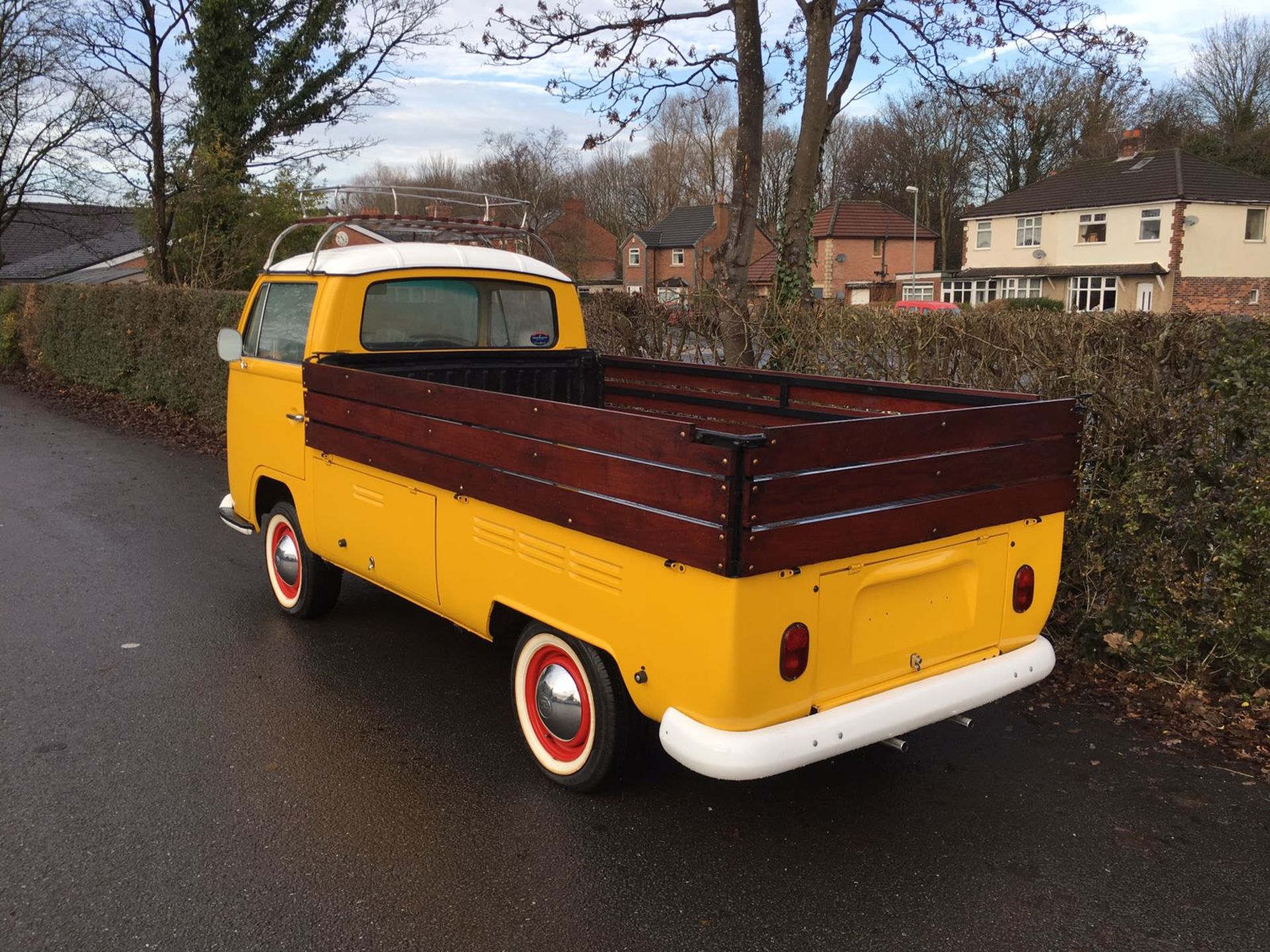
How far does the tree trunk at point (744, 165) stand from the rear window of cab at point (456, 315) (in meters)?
2.56

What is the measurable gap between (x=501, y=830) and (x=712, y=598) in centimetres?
127

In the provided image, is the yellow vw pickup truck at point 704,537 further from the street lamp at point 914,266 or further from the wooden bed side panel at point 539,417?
the street lamp at point 914,266

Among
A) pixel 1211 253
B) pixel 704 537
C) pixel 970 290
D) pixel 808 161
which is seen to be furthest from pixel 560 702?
pixel 970 290

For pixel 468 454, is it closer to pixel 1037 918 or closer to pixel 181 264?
pixel 1037 918

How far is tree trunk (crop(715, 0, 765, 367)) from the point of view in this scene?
27.2 feet

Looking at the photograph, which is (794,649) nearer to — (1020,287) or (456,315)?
(456,315)

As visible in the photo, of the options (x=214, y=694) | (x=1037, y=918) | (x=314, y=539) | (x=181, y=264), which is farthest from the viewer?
(x=181, y=264)

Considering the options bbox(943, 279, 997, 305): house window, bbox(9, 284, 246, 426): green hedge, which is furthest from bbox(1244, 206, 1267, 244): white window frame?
bbox(9, 284, 246, 426): green hedge

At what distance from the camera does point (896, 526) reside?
10.4ft

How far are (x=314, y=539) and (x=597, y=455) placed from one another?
8.21ft

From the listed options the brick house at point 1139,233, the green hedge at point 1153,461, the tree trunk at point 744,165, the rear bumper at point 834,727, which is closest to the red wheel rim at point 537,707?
the rear bumper at point 834,727

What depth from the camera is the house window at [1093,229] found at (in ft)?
144

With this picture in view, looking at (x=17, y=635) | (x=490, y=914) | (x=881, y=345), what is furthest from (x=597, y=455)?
(x=17, y=635)

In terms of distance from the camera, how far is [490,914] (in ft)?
9.66
